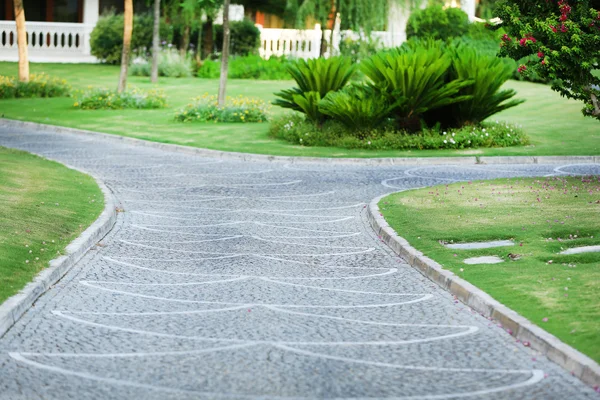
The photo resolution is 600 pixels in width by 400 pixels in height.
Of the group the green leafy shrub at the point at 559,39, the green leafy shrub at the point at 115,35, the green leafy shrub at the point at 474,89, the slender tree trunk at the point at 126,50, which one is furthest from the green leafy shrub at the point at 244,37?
the green leafy shrub at the point at 559,39

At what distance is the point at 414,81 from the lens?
2214 cm

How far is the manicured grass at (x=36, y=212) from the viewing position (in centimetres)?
914

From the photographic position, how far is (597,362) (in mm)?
6223

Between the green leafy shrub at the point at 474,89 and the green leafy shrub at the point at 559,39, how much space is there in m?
7.00

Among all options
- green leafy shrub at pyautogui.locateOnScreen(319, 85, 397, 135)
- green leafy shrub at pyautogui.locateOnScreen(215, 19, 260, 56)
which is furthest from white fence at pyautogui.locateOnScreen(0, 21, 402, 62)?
green leafy shrub at pyautogui.locateOnScreen(319, 85, 397, 135)

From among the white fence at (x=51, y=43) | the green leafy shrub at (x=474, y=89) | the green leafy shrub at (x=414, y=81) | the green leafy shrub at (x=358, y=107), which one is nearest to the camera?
the green leafy shrub at (x=414, y=81)

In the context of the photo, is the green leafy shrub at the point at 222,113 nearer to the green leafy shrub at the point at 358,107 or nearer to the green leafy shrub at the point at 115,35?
the green leafy shrub at the point at 358,107

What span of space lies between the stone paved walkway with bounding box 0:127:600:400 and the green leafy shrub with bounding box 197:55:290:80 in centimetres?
2831

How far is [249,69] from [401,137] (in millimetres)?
20721

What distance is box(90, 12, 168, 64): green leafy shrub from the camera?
145ft

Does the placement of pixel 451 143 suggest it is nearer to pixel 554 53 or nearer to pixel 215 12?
pixel 554 53

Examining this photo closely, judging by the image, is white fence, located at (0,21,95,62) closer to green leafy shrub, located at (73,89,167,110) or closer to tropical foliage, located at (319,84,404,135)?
green leafy shrub, located at (73,89,167,110)

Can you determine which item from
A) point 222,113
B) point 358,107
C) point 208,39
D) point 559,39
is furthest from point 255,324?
point 208,39

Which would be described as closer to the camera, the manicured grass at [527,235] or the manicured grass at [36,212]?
the manicured grass at [527,235]
